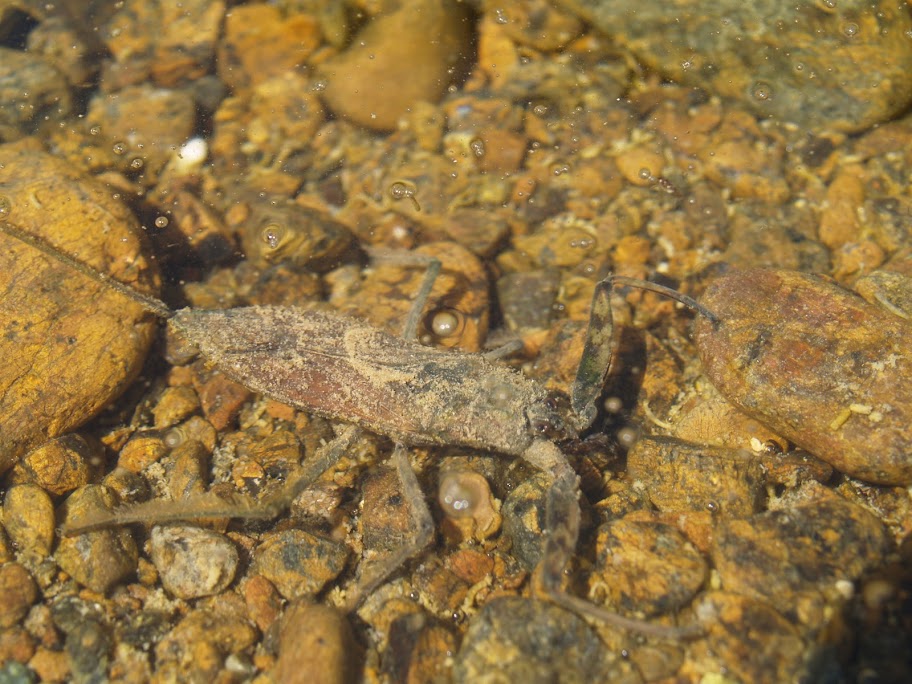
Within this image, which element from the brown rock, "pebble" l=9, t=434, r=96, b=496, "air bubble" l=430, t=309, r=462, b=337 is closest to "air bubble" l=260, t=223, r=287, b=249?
"air bubble" l=430, t=309, r=462, b=337

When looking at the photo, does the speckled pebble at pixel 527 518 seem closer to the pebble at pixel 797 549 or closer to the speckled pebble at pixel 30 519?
the pebble at pixel 797 549

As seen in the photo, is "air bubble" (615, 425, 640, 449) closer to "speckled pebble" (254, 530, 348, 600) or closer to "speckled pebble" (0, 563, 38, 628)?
"speckled pebble" (254, 530, 348, 600)

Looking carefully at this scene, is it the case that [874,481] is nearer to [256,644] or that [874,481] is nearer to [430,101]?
[256,644]

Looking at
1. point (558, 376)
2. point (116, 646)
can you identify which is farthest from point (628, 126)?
point (116, 646)

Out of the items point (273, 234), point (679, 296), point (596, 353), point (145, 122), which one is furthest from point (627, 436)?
point (145, 122)

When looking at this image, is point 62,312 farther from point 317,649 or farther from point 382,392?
point 317,649

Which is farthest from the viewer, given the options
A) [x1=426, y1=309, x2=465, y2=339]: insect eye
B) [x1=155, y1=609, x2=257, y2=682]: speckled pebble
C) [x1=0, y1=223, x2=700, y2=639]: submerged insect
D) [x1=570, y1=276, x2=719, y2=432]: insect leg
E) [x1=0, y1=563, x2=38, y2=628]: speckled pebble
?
[x1=426, y1=309, x2=465, y2=339]: insect eye
